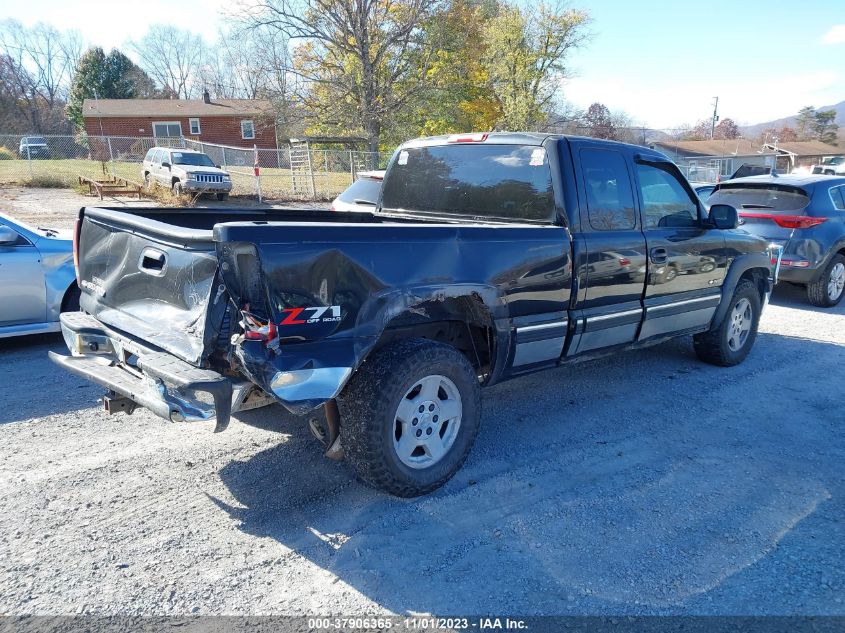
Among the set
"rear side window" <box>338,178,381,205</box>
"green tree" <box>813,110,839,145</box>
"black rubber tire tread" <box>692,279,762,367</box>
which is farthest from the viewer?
"green tree" <box>813,110,839,145</box>

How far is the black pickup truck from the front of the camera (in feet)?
9.39

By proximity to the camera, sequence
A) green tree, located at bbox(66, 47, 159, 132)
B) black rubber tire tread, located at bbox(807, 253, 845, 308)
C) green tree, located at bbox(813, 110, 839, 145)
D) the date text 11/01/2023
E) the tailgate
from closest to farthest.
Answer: the date text 11/01/2023
the tailgate
black rubber tire tread, located at bbox(807, 253, 845, 308)
green tree, located at bbox(66, 47, 159, 132)
green tree, located at bbox(813, 110, 839, 145)

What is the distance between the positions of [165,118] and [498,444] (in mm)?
46013

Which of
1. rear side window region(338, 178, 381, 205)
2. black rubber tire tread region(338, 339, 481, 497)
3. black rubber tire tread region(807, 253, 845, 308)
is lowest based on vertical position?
black rubber tire tread region(807, 253, 845, 308)

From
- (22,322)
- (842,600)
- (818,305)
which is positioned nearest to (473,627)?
(842,600)

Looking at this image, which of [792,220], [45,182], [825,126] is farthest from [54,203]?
[825,126]

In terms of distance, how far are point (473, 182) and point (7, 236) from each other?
4.59 meters

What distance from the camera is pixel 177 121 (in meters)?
43.6

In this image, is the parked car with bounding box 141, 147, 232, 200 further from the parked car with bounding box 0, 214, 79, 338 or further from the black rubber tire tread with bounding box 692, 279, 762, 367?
the black rubber tire tread with bounding box 692, 279, 762, 367

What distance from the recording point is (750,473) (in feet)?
12.9

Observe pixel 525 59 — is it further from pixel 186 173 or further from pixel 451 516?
pixel 451 516

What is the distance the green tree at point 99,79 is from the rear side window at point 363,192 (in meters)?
51.8

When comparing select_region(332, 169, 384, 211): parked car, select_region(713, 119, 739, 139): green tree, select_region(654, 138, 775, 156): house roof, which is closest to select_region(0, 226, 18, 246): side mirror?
select_region(332, 169, 384, 211): parked car

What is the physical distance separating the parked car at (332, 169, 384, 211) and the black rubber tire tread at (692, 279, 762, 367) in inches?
199
